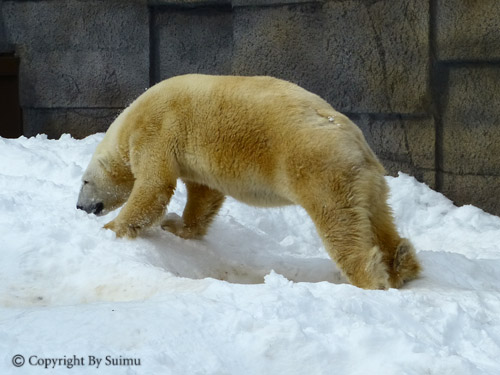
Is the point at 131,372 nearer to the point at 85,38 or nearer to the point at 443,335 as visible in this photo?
the point at 443,335

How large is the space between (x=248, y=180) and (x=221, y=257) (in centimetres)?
79

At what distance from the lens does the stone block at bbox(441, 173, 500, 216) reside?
6.33m

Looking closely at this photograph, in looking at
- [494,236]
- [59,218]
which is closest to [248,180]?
[59,218]

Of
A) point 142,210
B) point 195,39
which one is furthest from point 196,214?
point 195,39

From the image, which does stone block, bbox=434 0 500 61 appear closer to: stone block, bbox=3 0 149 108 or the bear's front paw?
stone block, bbox=3 0 149 108

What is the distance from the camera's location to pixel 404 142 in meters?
6.57

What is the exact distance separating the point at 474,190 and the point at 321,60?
1828 millimetres

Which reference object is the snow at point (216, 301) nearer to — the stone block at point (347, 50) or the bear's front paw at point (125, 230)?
the bear's front paw at point (125, 230)

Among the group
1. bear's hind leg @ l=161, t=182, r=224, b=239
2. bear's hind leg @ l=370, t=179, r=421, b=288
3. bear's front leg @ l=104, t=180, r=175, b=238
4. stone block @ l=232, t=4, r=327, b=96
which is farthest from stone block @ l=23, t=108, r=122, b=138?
bear's hind leg @ l=370, t=179, r=421, b=288

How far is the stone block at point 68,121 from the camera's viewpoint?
7.69 meters

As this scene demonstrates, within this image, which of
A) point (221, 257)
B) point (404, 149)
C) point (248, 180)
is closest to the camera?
point (248, 180)

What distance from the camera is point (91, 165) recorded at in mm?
4926

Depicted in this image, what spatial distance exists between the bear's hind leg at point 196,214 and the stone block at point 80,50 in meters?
2.83

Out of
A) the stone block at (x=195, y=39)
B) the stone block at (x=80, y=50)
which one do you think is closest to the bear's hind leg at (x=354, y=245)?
the stone block at (x=195, y=39)
